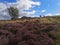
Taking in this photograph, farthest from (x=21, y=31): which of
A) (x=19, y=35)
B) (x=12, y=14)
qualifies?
(x=12, y=14)

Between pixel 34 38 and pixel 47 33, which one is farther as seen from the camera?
pixel 47 33

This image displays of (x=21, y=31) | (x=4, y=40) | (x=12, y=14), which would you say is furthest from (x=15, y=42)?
(x=12, y=14)

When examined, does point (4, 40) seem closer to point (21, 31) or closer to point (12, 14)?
point (21, 31)

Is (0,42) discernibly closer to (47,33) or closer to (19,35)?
(19,35)

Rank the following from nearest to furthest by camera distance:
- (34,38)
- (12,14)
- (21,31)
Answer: (34,38) < (21,31) < (12,14)

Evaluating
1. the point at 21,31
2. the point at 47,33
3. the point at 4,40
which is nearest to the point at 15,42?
the point at 4,40

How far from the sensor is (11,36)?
29.5m

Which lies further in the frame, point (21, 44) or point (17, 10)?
point (17, 10)

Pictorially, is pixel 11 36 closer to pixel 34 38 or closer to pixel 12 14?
pixel 34 38

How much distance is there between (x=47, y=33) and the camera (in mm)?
32719

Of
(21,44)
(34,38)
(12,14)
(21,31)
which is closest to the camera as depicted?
(21,44)

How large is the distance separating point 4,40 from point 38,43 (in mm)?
4334

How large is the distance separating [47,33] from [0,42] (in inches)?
347

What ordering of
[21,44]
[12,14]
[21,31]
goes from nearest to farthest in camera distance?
[21,44] < [21,31] < [12,14]
